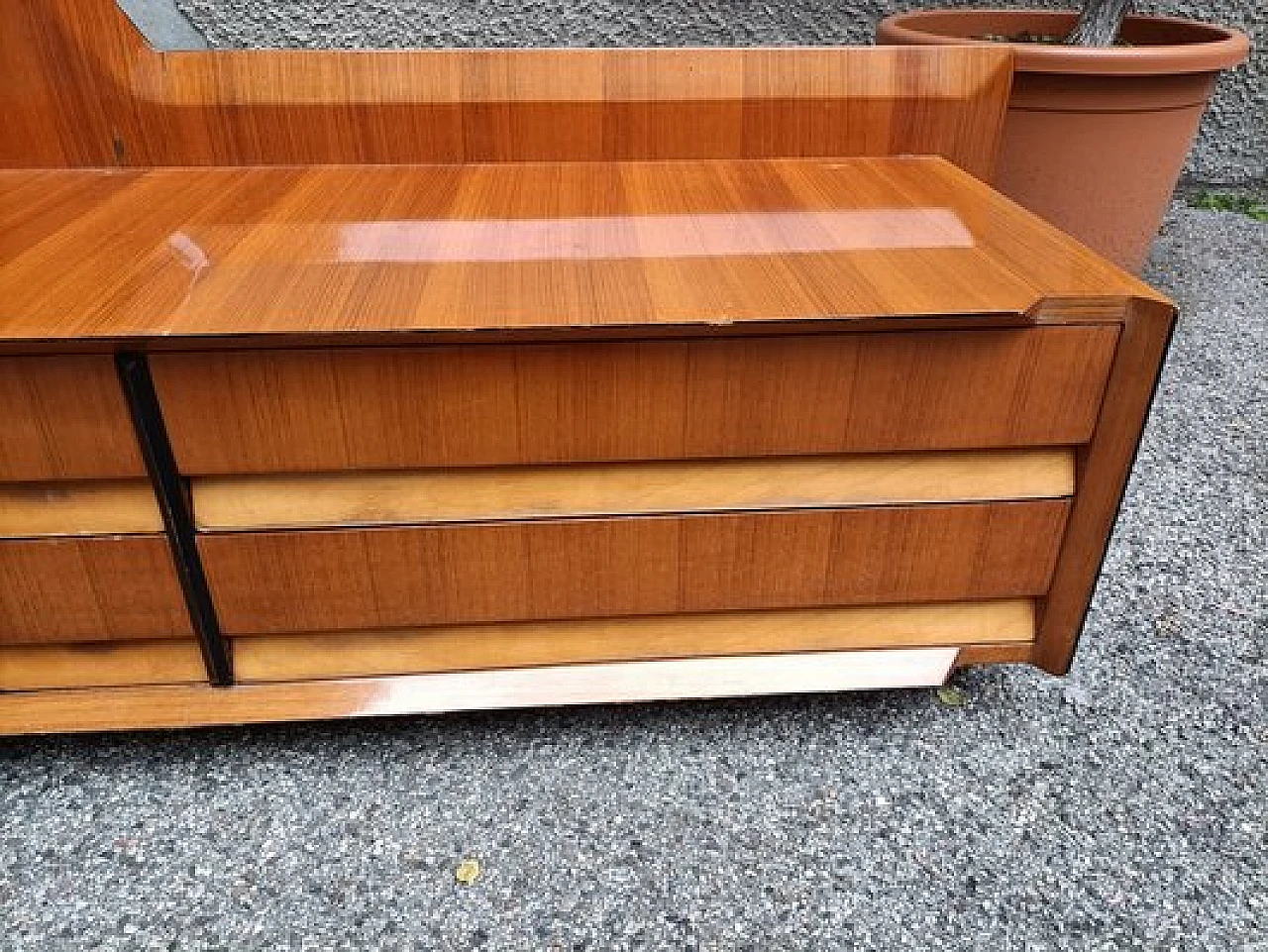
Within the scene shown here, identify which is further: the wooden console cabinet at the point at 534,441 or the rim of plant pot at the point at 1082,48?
the rim of plant pot at the point at 1082,48

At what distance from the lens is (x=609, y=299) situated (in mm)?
791

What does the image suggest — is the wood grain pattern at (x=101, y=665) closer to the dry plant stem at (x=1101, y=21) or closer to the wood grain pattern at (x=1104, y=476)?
the wood grain pattern at (x=1104, y=476)

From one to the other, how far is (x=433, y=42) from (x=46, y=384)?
1612mm

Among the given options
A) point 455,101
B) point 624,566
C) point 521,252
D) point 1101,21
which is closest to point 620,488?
point 624,566

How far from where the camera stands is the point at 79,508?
0.82 m

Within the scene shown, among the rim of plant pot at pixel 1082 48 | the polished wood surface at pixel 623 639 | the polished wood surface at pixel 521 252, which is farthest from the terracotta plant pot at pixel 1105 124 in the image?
the polished wood surface at pixel 623 639

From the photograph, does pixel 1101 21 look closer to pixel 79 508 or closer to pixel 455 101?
pixel 455 101

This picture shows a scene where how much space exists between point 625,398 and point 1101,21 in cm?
140

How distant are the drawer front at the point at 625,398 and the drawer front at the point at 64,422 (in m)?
0.04

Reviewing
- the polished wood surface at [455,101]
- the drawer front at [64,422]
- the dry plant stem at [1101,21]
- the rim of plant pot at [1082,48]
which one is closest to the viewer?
the drawer front at [64,422]

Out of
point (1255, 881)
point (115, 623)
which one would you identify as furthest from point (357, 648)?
point (1255, 881)

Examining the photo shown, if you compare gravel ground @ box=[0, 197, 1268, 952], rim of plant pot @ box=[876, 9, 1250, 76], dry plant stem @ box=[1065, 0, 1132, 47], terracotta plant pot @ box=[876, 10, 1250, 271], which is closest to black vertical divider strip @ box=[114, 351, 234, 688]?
gravel ground @ box=[0, 197, 1268, 952]

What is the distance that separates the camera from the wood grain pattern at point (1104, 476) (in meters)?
0.81

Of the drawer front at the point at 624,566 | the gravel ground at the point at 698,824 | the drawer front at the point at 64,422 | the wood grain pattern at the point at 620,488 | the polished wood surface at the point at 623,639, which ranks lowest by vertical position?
the gravel ground at the point at 698,824
